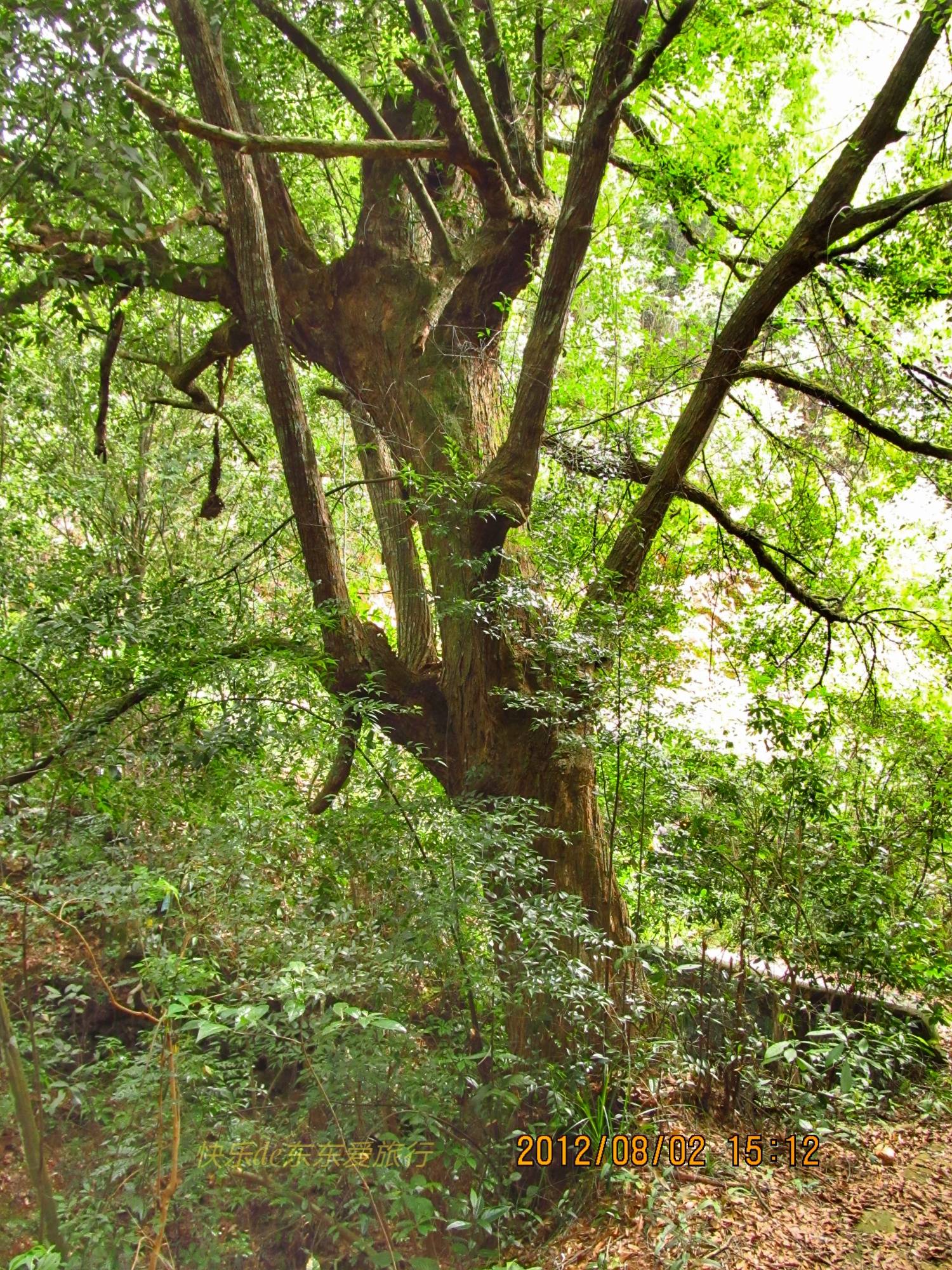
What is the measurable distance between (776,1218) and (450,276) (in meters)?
5.13

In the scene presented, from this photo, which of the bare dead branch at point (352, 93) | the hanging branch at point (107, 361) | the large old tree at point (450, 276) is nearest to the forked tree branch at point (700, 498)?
the large old tree at point (450, 276)

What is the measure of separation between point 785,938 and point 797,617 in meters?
2.41

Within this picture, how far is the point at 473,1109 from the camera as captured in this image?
3.15 metres

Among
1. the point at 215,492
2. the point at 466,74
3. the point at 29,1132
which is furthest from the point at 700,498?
the point at 29,1132

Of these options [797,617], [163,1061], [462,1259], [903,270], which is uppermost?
[903,270]

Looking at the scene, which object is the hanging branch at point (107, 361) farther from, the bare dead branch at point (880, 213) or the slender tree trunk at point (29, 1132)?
the bare dead branch at point (880, 213)

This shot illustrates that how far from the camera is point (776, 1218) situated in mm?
2992

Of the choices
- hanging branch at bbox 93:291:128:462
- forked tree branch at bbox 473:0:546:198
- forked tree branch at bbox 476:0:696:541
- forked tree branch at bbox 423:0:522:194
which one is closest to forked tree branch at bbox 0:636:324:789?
forked tree branch at bbox 476:0:696:541

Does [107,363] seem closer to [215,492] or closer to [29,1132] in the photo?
[215,492]

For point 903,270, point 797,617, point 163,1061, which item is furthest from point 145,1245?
point 903,270

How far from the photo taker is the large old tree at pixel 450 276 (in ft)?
12.5

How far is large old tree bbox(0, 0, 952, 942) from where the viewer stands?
12.5ft

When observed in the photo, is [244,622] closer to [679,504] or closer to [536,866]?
[536,866]
